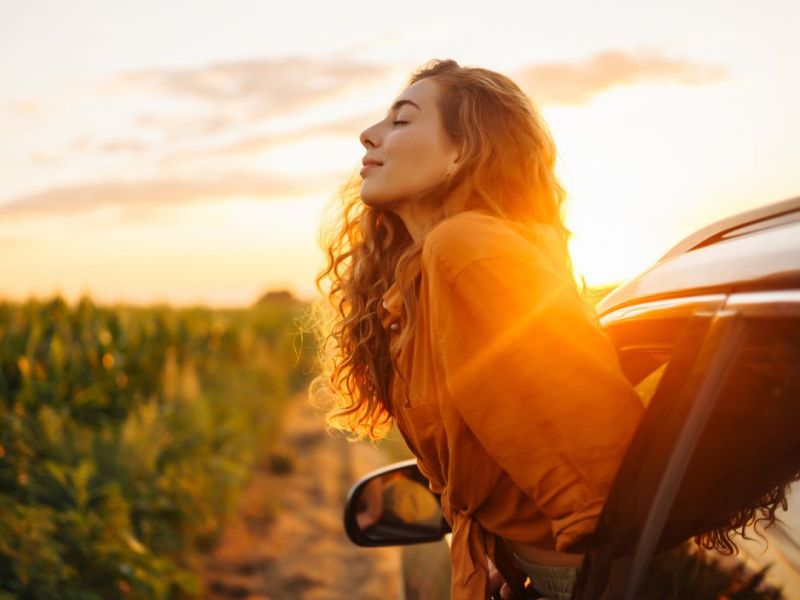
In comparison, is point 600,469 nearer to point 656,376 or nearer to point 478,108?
point 656,376

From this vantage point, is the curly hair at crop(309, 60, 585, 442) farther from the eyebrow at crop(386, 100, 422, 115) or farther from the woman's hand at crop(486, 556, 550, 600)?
the woman's hand at crop(486, 556, 550, 600)

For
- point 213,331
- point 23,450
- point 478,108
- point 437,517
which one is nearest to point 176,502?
point 23,450

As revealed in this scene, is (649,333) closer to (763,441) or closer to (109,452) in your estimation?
(763,441)

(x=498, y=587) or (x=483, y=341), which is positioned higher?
(x=483, y=341)

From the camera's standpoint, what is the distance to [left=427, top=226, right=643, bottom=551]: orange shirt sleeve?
1.55 m

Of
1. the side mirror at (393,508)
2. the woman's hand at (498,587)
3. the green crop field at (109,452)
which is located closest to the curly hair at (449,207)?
the side mirror at (393,508)

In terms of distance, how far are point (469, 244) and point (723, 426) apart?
0.58m

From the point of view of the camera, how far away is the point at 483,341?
1646 mm

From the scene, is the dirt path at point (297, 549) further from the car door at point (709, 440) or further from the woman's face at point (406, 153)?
the car door at point (709, 440)

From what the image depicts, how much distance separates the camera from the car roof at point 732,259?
124cm

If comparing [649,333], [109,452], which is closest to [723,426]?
[649,333]

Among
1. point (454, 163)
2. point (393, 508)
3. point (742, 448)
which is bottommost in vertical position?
point (393, 508)

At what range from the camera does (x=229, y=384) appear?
12.5 meters

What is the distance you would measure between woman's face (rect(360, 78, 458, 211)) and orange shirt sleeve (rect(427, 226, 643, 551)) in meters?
0.59
